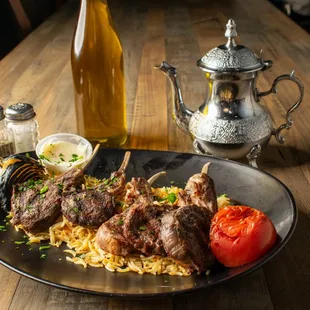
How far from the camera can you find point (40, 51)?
2.61 meters

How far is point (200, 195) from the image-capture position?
1.13 meters

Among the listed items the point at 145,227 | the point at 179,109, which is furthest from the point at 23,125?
the point at 145,227

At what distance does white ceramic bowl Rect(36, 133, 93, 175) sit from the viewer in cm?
136

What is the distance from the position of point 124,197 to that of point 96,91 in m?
0.46

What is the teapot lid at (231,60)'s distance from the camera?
4.58ft

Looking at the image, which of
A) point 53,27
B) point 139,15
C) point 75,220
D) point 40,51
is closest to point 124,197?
point 75,220

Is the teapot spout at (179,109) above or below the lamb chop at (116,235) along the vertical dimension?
below

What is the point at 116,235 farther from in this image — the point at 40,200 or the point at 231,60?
the point at 231,60

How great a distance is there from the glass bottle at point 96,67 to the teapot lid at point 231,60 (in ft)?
0.93

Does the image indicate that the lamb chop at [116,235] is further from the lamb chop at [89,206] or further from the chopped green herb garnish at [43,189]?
the chopped green herb garnish at [43,189]

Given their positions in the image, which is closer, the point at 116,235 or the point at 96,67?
the point at 116,235

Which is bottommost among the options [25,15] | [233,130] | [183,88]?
[25,15]

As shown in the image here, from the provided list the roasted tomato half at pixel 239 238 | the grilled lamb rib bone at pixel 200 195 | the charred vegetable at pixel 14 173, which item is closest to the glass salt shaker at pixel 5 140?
the charred vegetable at pixel 14 173

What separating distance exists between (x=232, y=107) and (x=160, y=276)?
61cm
